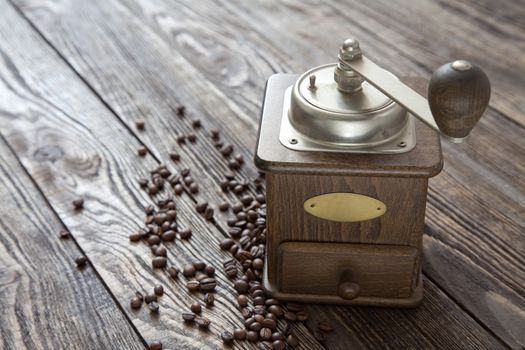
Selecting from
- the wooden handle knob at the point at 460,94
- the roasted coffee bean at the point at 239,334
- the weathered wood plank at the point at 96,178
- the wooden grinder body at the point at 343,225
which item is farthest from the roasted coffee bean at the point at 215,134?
the wooden handle knob at the point at 460,94

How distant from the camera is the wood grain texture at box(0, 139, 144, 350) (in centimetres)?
139

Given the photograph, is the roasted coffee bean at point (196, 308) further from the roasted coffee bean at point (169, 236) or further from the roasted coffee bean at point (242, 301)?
the roasted coffee bean at point (169, 236)

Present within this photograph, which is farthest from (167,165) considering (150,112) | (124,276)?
(124,276)

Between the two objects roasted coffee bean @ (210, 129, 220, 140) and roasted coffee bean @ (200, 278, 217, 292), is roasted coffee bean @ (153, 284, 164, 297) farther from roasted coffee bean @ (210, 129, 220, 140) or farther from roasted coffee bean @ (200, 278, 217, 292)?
roasted coffee bean @ (210, 129, 220, 140)

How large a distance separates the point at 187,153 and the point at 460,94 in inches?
34.1

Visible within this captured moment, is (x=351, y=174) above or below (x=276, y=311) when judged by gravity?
above

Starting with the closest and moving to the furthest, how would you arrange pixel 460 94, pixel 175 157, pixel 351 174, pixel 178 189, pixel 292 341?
1. pixel 460 94
2. pixel 351 174
3. pixel 292 341
4. pixel 178 189
5. pixel 175 157

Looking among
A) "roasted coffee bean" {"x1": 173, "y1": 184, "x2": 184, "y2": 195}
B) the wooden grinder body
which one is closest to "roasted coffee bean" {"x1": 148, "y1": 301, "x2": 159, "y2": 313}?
the wooden grinder body

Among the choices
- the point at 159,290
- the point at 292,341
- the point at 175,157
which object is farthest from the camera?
the point at 175,157

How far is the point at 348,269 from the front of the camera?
1.40 meters

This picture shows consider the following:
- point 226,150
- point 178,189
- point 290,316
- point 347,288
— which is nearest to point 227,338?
point 290,316

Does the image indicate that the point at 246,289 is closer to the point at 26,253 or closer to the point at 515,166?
the point at 26,253

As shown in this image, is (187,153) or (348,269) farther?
(187,153)

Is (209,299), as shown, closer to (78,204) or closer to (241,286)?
(241,286)
